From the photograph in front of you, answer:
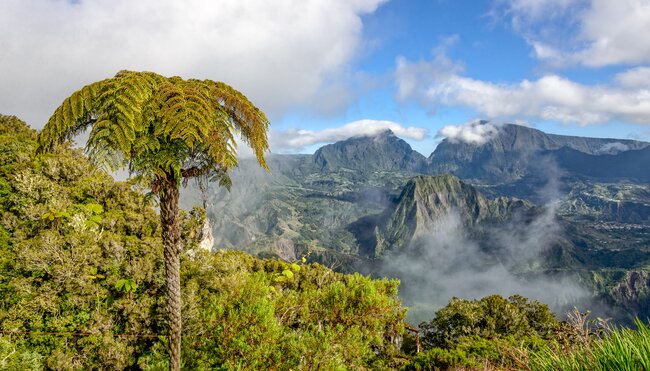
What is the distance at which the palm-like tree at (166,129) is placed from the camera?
26.0 ft

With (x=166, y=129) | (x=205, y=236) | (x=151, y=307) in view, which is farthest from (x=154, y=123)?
(x=205, y=236)

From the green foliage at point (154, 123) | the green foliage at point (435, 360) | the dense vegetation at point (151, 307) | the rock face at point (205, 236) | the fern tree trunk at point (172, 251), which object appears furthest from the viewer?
the rock face at point (205, 236)

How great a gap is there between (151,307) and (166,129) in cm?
1590

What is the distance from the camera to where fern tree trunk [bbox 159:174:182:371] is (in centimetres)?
955

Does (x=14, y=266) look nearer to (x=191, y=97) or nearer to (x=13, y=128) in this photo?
(x=191, y=97)

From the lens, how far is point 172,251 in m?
9.90

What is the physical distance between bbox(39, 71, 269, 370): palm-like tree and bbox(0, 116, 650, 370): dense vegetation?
132cm

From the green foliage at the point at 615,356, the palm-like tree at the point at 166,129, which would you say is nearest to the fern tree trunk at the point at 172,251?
the palm-like tree at the point at 166,129

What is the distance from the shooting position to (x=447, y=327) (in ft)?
146

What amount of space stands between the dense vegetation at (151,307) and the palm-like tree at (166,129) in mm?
1323

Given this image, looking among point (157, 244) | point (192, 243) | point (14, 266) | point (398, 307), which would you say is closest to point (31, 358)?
point (14, 266)

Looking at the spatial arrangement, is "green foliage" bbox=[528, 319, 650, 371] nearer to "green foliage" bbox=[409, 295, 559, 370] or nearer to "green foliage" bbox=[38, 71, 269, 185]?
"green foliage" bbox=[38, 71, 269, 185]

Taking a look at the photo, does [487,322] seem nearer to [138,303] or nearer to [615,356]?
[138,303]

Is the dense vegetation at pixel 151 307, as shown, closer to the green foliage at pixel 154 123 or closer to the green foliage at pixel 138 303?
the green foliage at pixel 138 303
